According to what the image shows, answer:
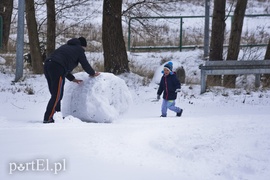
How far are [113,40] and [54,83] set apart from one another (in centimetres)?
697

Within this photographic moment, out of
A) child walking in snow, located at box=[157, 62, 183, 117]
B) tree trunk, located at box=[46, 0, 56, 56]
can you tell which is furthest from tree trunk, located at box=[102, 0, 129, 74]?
child walking in snow, located at box=[157, 62, 183, 117]

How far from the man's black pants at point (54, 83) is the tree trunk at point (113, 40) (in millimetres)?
6737

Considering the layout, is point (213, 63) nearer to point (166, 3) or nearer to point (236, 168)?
point (166, 3)

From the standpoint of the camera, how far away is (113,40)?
1436cm

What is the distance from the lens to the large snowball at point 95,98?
7840mm

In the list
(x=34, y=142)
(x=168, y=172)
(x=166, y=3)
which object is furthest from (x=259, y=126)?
(x=166, y=3)

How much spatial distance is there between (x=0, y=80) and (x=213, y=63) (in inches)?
248

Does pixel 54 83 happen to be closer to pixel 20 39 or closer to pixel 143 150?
pixel 143 150

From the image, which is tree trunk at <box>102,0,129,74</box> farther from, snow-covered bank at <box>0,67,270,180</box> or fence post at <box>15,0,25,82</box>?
snow-covered bank at <box>0,67,270,180</box>

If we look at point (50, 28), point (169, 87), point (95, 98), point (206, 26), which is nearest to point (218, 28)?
point (206, 26)

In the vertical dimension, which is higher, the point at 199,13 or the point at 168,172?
the point at 199,13

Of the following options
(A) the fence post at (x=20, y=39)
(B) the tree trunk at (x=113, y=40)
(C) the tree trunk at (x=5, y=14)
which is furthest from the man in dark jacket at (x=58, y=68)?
(C) the tree trunk at (x=5, y=14)

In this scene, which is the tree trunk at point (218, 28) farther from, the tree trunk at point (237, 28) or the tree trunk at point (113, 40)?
the tree trunk at point (113, 40)

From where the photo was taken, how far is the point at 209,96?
41.1ft
